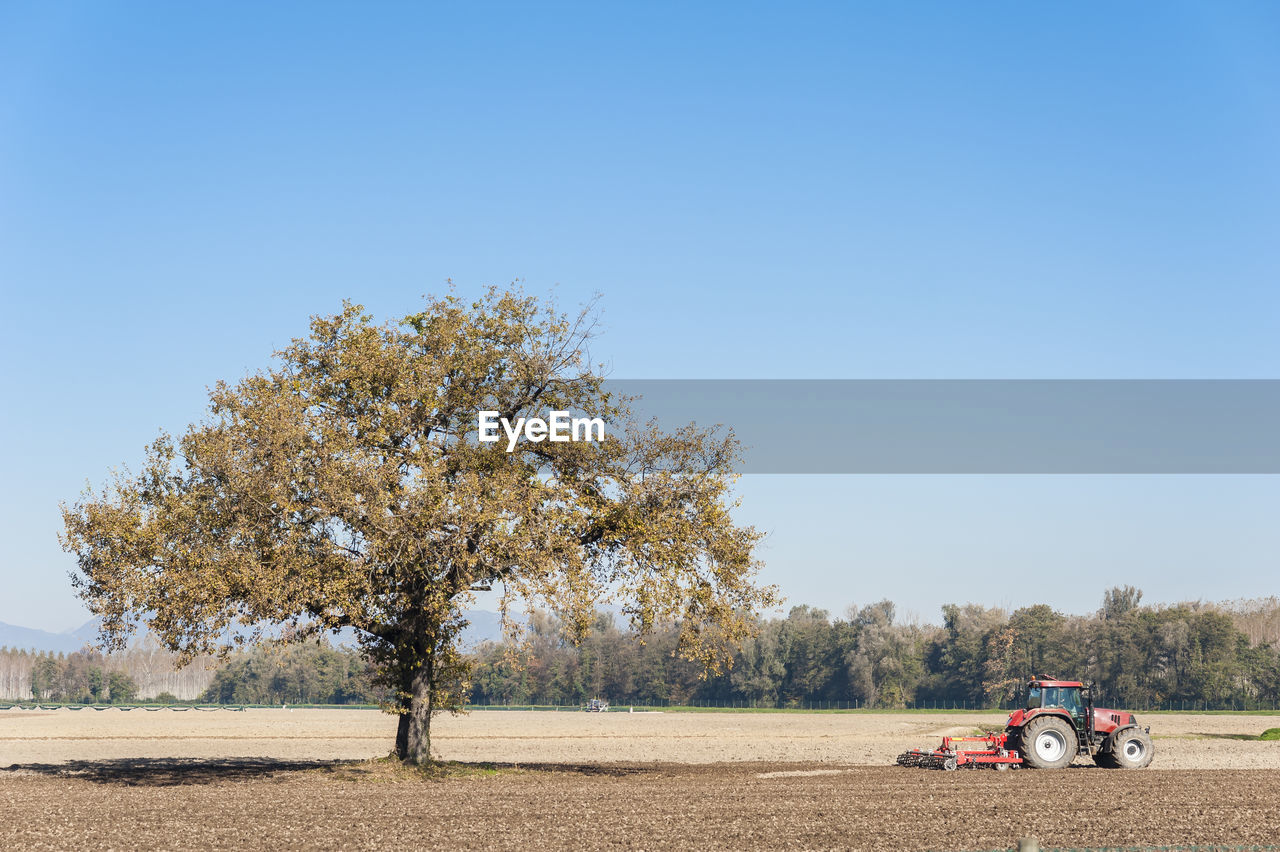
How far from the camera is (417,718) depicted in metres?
33.5

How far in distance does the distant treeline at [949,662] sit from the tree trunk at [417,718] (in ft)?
278

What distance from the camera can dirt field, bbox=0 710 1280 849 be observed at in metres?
20.8

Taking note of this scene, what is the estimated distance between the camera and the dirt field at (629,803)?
20.8m

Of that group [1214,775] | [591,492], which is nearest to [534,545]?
[591,492]

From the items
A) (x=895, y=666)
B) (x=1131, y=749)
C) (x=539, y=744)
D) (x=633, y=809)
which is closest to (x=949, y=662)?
(x=895, y=666)

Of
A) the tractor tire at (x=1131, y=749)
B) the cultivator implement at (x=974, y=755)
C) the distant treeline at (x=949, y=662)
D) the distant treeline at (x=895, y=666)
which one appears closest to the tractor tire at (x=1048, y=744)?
the cultivator implement at (x=974, y=755)

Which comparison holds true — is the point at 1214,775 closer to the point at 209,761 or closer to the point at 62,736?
the point at 209,761

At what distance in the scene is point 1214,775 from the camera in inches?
1330

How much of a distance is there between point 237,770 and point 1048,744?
85.0 ft

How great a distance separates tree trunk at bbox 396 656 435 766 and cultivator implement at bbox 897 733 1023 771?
51.5 ft

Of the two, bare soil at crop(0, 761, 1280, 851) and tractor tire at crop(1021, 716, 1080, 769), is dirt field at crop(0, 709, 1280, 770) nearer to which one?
tractor tire at crop(1021, 716, 1080, 769)

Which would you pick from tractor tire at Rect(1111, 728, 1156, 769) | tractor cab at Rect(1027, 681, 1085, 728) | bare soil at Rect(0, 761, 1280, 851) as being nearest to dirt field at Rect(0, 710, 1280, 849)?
bare soil at Rect(0, 761, 1280, 851)

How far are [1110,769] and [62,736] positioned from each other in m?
58.8

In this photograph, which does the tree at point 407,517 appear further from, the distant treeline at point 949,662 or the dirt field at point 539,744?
the distant treeline at point 949,662
